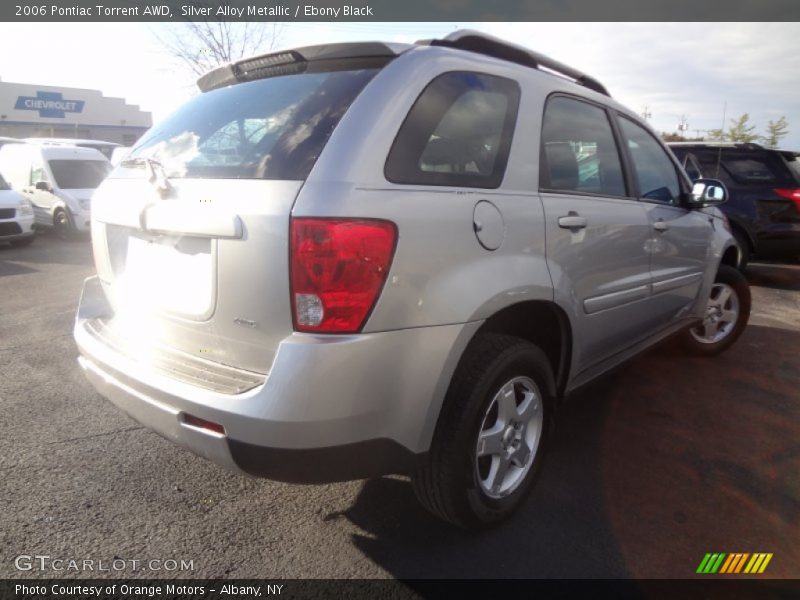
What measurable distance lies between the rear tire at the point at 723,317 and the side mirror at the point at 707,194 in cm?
90

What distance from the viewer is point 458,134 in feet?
6.92

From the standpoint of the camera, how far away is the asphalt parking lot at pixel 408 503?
2.15 m

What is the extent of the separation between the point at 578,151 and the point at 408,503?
73.6 inches

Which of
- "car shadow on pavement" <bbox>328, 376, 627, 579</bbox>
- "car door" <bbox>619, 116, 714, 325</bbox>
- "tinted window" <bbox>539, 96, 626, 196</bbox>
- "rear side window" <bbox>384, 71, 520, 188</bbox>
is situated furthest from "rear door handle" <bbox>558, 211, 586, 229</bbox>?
"car shadow on pavement" <bbox>328, 376, 627, 579</bbox>

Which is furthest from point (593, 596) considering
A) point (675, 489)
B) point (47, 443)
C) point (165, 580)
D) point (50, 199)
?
point (50, 199)

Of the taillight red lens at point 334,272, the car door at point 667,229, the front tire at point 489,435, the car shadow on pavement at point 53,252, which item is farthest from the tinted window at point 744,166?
the car shadow on pavement at point 53,252

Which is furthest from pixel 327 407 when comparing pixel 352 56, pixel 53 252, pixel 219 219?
pixel 53 252

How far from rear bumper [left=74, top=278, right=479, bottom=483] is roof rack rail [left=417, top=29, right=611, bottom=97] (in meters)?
1.17

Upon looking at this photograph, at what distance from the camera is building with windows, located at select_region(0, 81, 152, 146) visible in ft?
119

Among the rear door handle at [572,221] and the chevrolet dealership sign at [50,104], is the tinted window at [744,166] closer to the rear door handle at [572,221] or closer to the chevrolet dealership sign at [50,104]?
the rear door handle at [572,221]

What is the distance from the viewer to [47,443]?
294cm

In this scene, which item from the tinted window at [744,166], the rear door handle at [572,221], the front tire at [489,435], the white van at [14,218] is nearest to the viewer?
the front tire at [489,435]

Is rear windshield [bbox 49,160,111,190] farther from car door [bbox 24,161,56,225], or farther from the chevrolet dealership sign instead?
the chevrolet dealership sign

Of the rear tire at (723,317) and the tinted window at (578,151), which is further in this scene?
the rear tire at (723,317)
